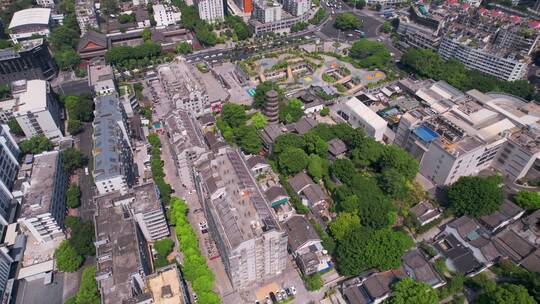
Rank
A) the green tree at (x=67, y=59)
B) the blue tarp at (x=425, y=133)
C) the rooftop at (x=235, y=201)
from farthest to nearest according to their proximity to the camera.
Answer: the green tree at (x=67, y=59) → the blue tarp at (x=425, y=133) → the rooftop at (x=235, y=201)

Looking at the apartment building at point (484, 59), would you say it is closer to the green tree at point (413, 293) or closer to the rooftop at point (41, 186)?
the green tree at point (413, 293)

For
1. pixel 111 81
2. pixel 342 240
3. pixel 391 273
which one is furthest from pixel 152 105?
pixel 391 273

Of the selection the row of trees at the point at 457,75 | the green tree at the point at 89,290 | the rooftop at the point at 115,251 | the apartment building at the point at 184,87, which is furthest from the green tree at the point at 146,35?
the green tree at the point at 89,290

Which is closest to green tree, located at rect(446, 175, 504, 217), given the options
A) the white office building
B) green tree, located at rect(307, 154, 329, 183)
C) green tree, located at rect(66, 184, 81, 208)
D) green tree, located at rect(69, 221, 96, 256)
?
green tree, located at rect(307, 154, 329, 183)

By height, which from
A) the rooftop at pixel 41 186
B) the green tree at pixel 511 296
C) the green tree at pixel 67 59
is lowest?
the green tree at pixel 511 296

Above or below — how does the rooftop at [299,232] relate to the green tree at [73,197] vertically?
above

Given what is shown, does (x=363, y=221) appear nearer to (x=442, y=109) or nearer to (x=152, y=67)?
(x=442, y=109)

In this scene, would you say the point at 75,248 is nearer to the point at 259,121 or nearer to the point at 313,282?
the point at 313,282
